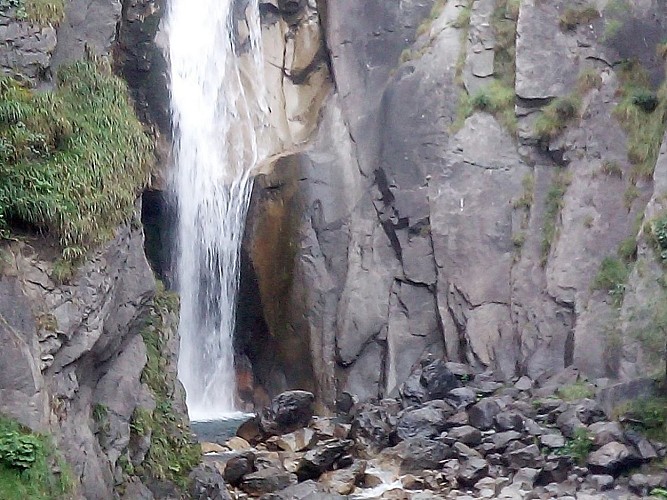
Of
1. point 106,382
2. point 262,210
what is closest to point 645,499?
point 106,382

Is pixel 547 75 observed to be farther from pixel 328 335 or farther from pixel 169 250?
pixel 169 250

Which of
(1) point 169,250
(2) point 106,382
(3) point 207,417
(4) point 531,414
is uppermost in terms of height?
(1) point 169,250

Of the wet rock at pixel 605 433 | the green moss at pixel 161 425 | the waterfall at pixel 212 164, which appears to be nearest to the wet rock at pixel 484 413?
the wet rock at pixel 605 433

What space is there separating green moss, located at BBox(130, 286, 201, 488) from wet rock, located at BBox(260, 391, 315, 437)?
543cm

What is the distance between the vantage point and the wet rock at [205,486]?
11031mm

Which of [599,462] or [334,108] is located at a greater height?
[334,108]

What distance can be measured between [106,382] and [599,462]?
7.72 metres

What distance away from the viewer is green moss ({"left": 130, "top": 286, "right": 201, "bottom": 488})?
35.1 ft

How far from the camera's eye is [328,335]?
67.4ft

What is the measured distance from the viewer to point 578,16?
64.5 ft

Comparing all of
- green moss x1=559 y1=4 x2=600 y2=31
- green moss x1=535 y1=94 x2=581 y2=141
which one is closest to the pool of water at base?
green moss x1=535 y1=94 x2=581 y2=141

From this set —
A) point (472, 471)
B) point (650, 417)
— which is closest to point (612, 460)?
point (650, 417)

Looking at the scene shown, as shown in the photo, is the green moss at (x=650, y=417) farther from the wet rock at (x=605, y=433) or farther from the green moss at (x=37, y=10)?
the green moss at (x=37, y=10)

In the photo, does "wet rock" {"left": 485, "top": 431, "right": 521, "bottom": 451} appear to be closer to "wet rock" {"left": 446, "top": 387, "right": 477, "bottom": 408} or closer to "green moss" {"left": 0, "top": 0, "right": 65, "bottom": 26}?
"wet rock" {"left": 446, "top": 387, "right": 477, "bottom": 408}
